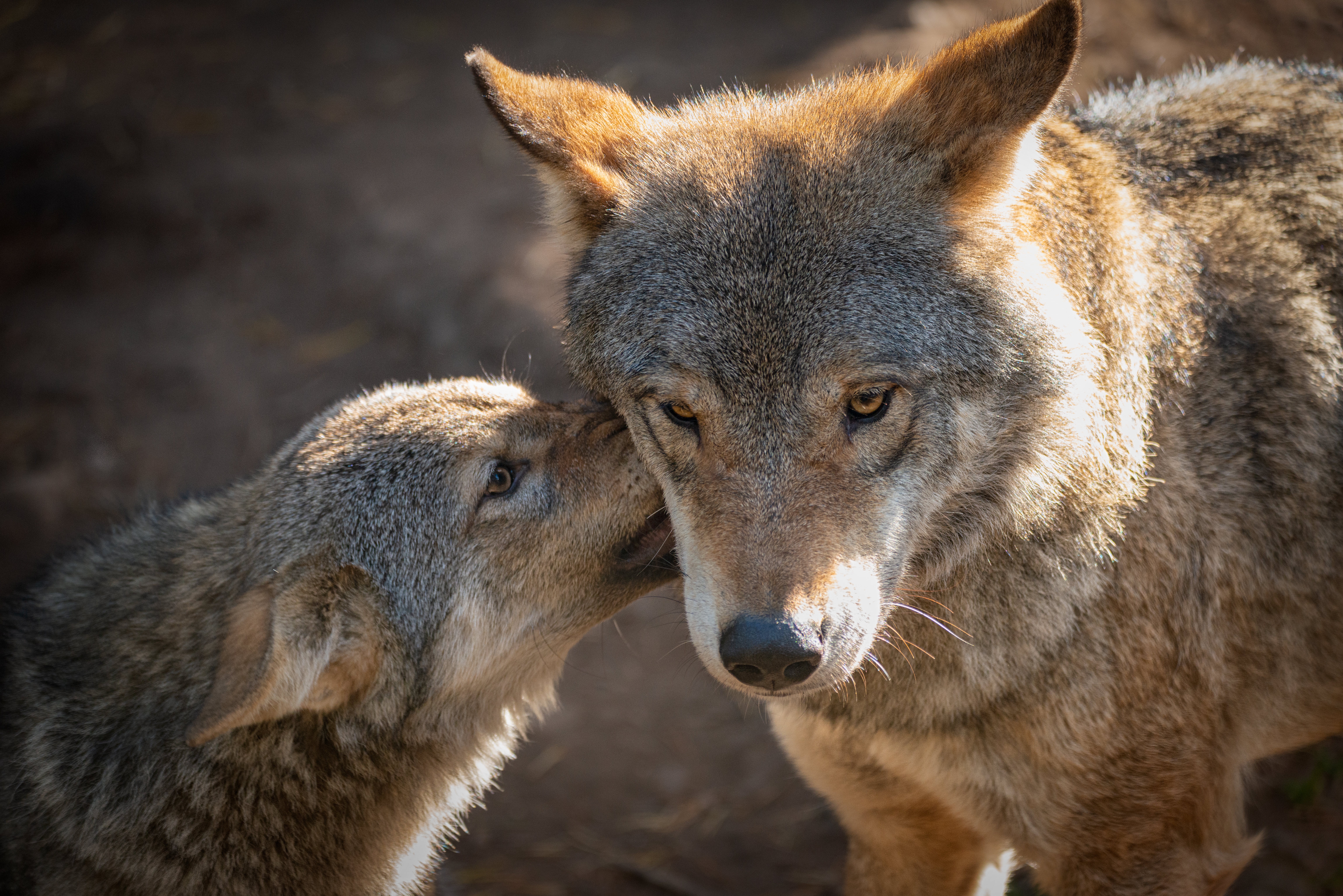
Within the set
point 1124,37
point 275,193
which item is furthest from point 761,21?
point 275,193

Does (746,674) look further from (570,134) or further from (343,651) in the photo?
(570,134)

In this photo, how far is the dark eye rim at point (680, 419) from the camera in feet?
8.91

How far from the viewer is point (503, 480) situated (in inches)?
135

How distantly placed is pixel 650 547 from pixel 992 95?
172cm

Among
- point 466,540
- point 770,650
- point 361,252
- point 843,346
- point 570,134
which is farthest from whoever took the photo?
point 361,252

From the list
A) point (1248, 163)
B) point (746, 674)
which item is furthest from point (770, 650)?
point (1248, 163)

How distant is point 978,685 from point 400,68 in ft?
24.4

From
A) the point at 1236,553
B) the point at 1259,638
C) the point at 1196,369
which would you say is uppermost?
the point at 1196,369

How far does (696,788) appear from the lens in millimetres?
5262

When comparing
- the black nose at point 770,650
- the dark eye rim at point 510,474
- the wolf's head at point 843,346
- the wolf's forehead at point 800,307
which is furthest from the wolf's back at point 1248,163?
the dark eye rim at point 510,474

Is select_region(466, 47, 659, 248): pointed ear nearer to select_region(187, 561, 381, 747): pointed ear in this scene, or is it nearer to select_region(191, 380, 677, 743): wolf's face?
select_region(191, 380, 677, 743): wolf's face

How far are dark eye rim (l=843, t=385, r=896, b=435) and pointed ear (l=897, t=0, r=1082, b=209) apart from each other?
1.93ft

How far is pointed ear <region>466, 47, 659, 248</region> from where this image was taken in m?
2.88

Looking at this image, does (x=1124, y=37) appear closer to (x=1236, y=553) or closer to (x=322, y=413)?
(x=1236, y=553)
